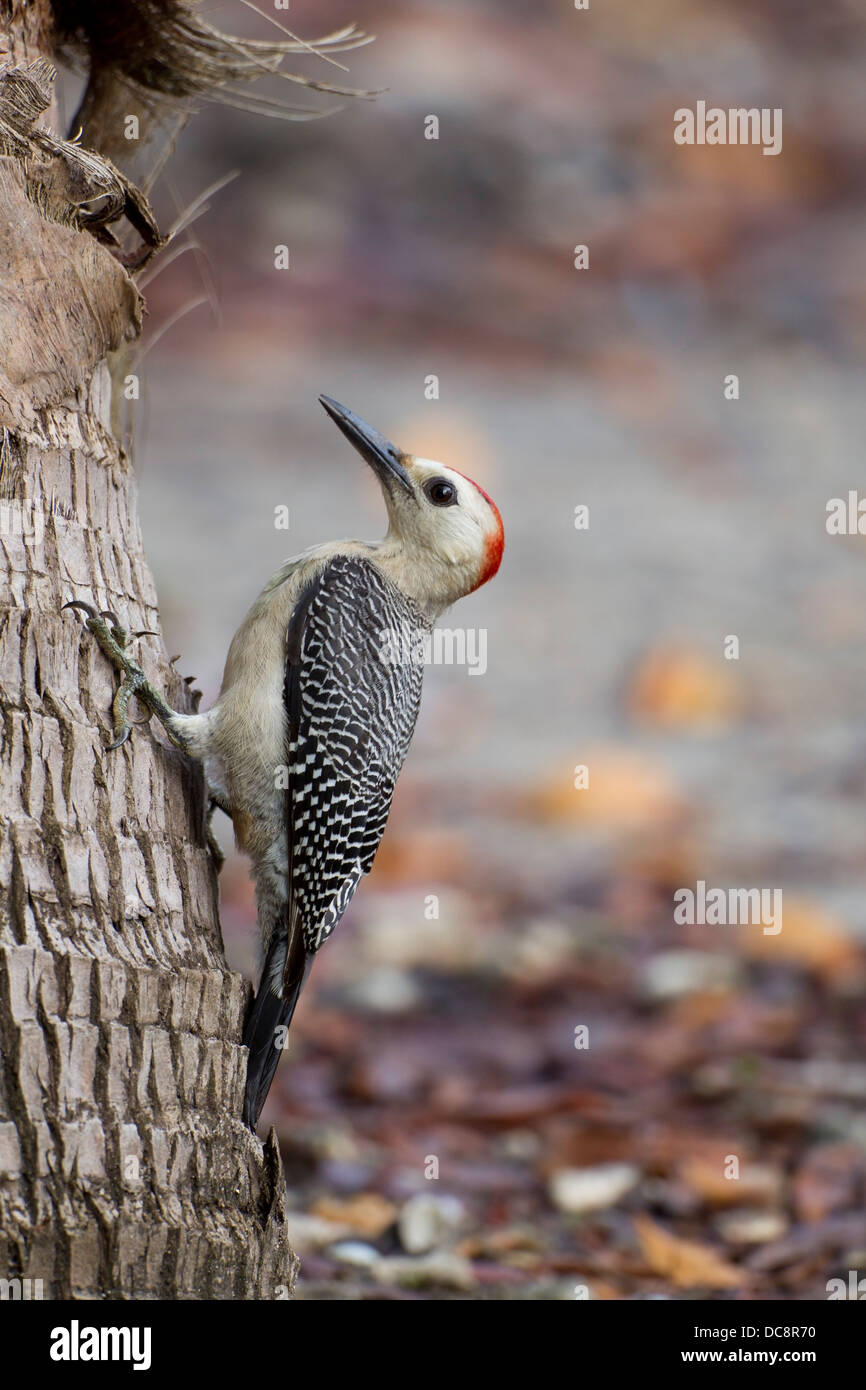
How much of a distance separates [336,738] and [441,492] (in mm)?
931

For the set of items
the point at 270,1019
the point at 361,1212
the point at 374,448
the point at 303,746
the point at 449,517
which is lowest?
the point at 361,1212

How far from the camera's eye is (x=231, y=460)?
1071 centimetres

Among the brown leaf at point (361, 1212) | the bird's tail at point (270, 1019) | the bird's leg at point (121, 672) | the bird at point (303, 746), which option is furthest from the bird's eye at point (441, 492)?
the brown leaf at point (361, 1212)

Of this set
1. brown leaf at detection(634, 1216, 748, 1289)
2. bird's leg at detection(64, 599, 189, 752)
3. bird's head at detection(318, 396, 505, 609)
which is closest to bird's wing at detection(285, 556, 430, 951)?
bird's head at detection(318, 396, 505, 609)

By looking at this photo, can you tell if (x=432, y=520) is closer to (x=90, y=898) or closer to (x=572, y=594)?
(x=90, y=898)

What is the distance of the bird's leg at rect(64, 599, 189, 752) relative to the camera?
3102mm

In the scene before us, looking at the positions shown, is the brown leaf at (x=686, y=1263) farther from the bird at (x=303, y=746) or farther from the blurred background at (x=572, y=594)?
the bird at (x=303, y=746)

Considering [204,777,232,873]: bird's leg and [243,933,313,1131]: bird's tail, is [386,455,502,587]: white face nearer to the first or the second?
[204,777,232,873]: bird's leg

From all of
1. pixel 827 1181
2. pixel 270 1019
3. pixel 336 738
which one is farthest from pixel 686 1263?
pixel 336 738

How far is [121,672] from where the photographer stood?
10.5ft

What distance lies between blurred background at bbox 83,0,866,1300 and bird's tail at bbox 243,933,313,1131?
2.58 ft

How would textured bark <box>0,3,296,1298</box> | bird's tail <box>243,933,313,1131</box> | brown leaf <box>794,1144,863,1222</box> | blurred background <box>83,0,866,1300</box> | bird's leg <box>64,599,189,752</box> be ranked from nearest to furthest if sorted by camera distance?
textured bark <box>0,3,296,1298</box>
bird's leg <box>64,599,189,752</box>
bird's tail <box>243,933,313,1131</box>
brown leaf <box>794,1144,863,1222</box>
blurred background <box>83,0,866,1300</box>
